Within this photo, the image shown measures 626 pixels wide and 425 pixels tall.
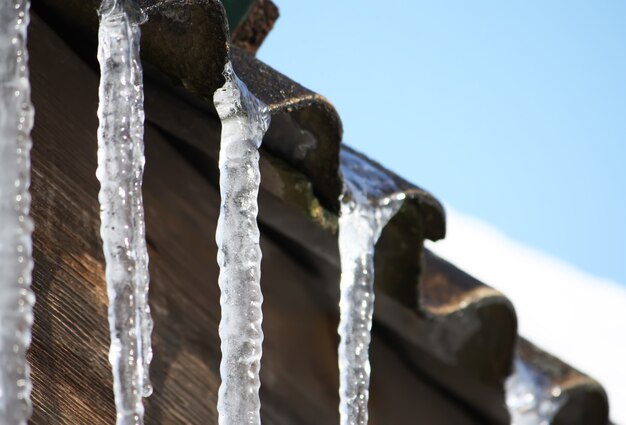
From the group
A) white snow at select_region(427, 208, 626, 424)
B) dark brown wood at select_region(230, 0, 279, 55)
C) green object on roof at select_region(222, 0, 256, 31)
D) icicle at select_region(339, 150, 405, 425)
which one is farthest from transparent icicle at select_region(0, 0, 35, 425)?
white snow at select_region(427, 208, 626, 424)

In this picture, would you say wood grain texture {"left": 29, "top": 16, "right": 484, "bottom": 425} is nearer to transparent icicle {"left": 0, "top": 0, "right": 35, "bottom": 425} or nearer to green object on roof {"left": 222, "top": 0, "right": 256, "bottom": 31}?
transparent icicle {"left": 0, "top": 0, "right": 35, "bottom": 425}

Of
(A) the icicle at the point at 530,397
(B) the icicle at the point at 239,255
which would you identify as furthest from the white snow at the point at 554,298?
(B) the icicle at the point at 239,255

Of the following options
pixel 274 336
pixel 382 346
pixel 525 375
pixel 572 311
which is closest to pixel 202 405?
pixel 274 336

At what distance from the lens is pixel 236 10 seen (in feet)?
10.2

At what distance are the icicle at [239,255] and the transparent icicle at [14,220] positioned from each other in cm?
44

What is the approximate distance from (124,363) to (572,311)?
12.4 metres

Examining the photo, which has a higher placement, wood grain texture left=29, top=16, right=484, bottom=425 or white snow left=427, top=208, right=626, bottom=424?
wood grain texture left=29, top=16, right=484, bottom=425

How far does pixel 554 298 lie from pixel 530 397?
11120 mm

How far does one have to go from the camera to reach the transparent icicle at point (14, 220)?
1825mm

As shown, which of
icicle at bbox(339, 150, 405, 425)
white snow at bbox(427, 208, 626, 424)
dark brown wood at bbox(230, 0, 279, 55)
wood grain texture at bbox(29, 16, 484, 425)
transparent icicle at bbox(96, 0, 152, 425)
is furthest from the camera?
white snow at bbox(427, 208, 626, 424)

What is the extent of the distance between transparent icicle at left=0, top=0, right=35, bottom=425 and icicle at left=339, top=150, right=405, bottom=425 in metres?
0.95

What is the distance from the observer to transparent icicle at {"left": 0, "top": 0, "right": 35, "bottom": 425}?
183 centimetres

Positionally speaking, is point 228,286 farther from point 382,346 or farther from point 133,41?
point 382,346

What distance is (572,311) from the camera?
1396 cm
